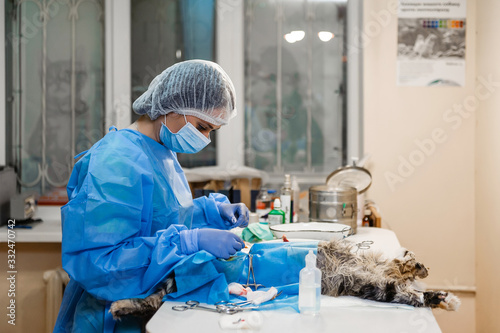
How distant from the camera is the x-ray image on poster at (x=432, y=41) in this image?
3.03 meters

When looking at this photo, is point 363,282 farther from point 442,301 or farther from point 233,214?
point 233,214

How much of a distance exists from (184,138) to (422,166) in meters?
1.83

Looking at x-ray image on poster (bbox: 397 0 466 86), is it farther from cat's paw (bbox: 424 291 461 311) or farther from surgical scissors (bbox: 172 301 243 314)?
surgical scissors (bbox: 172 301 243 314)

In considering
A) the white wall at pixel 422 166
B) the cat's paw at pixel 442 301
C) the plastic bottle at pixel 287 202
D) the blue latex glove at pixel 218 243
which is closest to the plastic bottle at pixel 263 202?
the plastic bottle at pixel 287 202

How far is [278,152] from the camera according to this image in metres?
3.32

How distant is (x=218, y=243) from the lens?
4.82 ft

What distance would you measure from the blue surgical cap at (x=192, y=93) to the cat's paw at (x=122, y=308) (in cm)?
66

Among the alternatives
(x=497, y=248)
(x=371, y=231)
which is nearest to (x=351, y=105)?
(x=371, y=231)

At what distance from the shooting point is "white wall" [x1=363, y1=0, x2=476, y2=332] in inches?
120

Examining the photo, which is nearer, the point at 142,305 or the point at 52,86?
the point at 142,305

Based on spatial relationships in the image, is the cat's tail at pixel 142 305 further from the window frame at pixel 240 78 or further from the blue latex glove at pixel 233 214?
the window frame at pixel 240 78

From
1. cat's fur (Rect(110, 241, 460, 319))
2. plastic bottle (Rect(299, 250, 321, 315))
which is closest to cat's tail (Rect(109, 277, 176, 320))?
cat's fur (Rect(110, 241, 460, 319))

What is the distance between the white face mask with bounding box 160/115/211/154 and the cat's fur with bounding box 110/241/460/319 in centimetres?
49

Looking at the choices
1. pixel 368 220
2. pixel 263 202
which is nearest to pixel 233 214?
pixel 263 202
